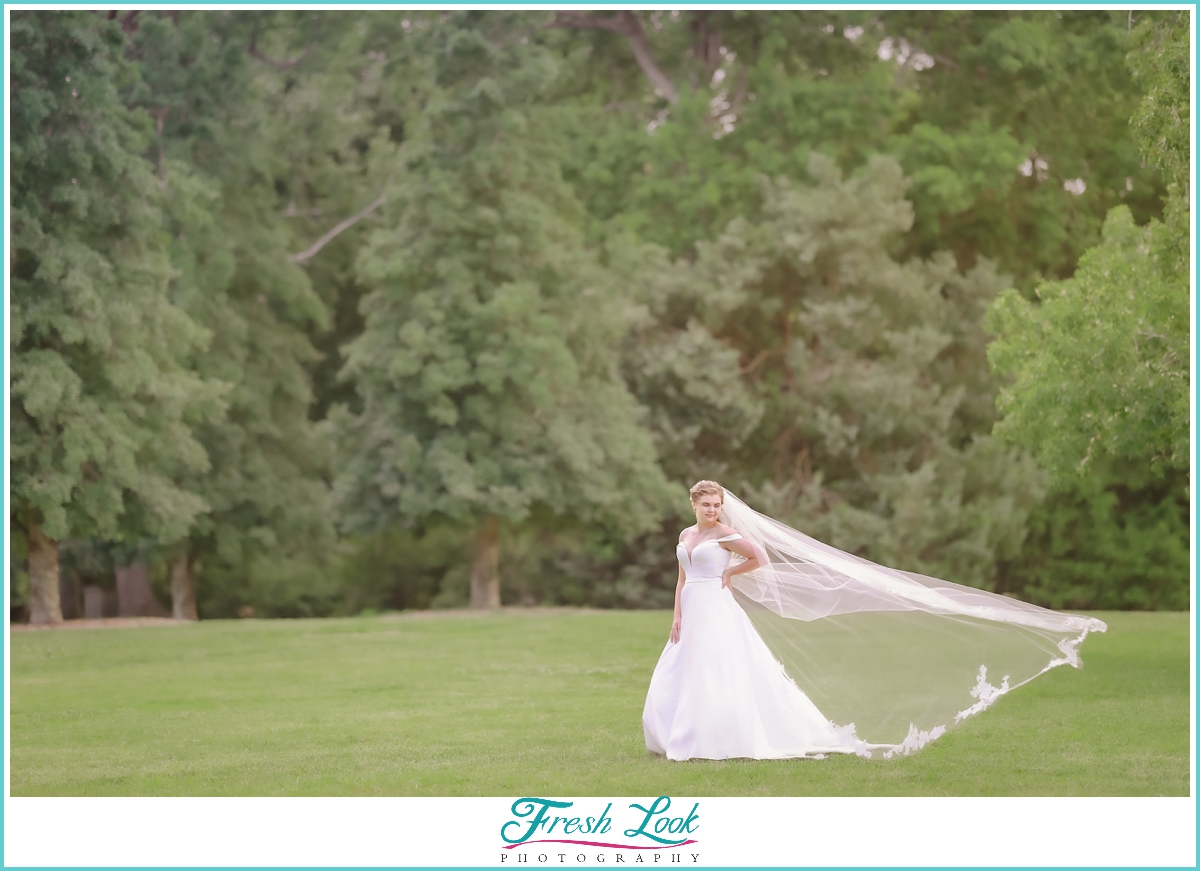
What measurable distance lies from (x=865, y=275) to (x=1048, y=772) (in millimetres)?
21402

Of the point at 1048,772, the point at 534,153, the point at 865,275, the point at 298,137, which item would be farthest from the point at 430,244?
the point at 1048,772

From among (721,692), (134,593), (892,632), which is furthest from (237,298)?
(721,692)

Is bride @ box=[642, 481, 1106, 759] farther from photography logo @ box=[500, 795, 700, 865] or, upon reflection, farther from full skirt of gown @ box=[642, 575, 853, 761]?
photography logo @ box=[500, 795, 700, 865]

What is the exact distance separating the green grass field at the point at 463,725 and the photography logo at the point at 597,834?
0.89 ft

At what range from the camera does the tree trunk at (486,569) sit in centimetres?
2709

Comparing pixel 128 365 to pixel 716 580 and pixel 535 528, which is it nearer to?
pixel 535 528

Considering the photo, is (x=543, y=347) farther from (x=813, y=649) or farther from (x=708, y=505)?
(x=708, y=505)

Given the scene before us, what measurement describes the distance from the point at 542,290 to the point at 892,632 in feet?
59.8

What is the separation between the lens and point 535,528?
99.7 ft

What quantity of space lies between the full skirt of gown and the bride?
0.03ft

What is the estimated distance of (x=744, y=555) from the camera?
9688 millimetres

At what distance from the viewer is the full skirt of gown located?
30.8ft

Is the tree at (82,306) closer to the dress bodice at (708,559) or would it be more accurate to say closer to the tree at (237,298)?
the tree at (237,298)

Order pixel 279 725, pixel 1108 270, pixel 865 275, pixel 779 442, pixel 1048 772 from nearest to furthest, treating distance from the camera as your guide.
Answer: pixel 1048 772 < pixel 279 725 < pixel 1108 270 < pixel 865 275 < pixel 779 442
